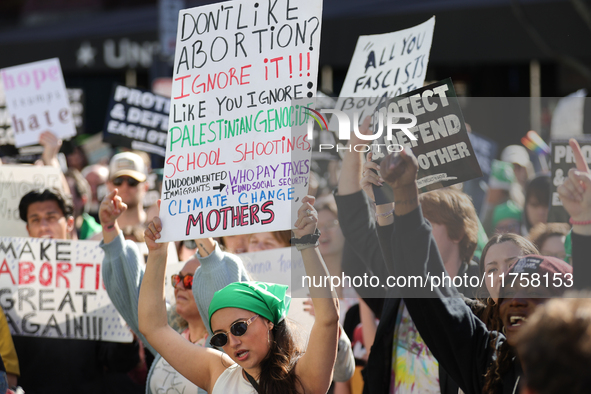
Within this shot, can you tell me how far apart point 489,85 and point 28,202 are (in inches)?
A: 357

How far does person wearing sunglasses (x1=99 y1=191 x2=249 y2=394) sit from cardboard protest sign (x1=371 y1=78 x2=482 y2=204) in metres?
0.72

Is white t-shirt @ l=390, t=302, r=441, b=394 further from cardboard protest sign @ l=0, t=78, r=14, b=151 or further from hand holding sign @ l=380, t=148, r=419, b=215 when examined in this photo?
cardboard protest sign @ l=0, t=78, r=14, b=151

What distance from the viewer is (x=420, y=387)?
3.00 m

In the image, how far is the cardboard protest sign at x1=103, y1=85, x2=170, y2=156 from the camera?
6.13 metres

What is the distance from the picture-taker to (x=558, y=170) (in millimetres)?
3551

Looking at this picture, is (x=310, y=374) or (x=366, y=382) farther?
(x=366, y=382)

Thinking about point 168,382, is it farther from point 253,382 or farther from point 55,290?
point 55,290

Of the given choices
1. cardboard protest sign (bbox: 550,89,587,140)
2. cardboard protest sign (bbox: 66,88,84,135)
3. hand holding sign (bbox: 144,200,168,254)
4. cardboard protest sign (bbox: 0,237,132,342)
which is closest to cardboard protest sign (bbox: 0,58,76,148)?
cardboard protest sign (bbox: 66,88,84,135)

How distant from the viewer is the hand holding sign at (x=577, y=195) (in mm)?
2928

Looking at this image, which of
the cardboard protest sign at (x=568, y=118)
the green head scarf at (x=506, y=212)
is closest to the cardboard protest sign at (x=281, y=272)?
the green head scarf at (x=506, y=212)

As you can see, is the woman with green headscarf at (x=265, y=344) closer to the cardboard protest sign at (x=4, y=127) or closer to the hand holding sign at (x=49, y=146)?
the hand holding sign at (x=49, y=146)

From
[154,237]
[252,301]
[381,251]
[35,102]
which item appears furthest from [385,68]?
[35,102]

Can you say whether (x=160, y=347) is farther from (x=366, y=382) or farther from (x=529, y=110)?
(x=529, y=110)

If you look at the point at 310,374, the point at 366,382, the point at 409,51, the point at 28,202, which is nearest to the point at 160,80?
the point at 28,202
